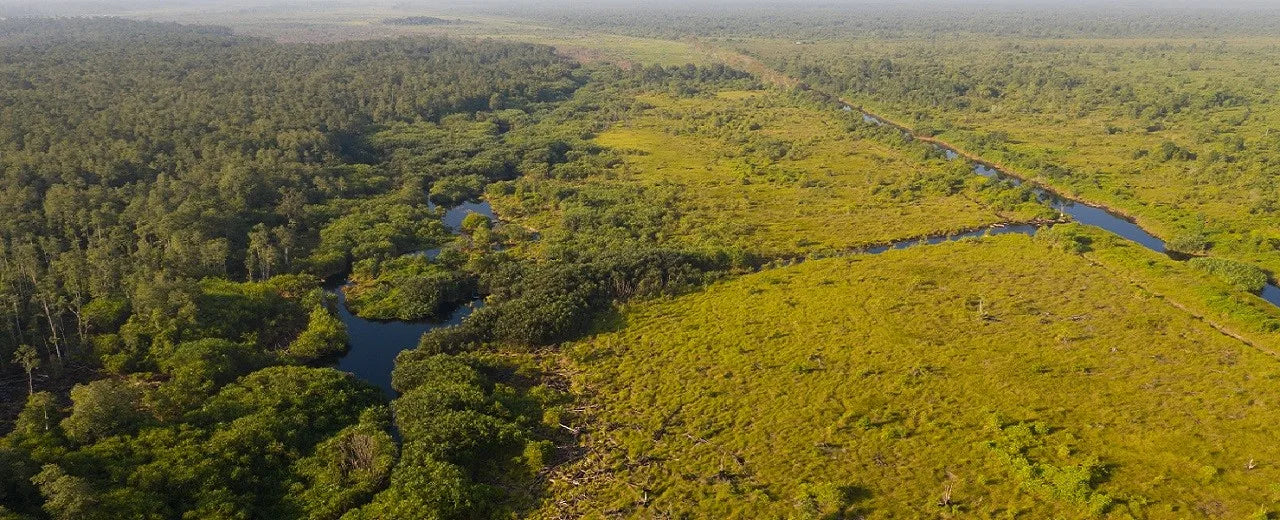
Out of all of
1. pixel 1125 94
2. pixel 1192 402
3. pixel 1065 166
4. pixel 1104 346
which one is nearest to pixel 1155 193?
pixel 1065 166

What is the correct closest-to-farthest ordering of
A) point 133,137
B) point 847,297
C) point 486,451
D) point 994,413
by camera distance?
point 486,451 < point 994,413 < point 847,297 < point 133,137

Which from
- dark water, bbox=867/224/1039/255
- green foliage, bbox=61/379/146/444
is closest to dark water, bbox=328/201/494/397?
green foliage, bbox=61/379/146/444

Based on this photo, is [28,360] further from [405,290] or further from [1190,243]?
[1190,243]

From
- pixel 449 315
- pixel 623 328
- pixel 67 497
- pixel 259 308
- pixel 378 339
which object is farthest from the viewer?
pixel 449 315

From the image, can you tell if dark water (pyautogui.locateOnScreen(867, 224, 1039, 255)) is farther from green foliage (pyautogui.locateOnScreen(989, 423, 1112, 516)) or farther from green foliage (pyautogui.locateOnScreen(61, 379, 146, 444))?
green foliage (pyautogui.locateOnScreen(61, 379, 146, 444))

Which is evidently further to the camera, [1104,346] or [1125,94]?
[1125,94]

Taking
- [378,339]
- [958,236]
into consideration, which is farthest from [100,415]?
[958,236]

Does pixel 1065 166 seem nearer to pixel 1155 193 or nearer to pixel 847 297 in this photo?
pixel 1155 193
